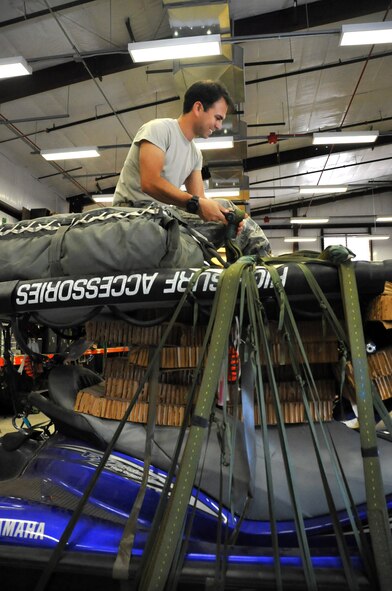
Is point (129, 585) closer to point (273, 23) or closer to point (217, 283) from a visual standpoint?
point (217, 283)

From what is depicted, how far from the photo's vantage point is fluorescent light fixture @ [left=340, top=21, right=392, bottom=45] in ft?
21.5

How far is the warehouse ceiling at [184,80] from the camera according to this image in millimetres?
7754

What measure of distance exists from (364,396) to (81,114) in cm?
1116

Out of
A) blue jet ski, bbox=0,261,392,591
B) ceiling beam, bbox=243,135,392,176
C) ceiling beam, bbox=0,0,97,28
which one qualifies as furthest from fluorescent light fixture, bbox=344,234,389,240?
blue jet ski, bbox=0,261,392,591

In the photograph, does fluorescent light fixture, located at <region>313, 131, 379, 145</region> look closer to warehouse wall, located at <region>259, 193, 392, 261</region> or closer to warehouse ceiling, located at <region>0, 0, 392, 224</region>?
warehouse ceiling, located at <region>0, 0, 392, 224</region>

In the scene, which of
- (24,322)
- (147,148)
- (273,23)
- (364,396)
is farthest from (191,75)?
(364,396)

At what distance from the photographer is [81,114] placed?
36.0 feet

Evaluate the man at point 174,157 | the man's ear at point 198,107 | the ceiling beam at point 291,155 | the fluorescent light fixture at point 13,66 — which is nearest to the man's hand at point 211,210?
the man at point 174,157

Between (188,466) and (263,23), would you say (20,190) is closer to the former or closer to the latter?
(263,23)

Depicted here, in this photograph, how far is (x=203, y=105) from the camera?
246cm

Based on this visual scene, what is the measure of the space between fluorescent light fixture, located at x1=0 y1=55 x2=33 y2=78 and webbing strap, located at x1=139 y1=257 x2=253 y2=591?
726cm

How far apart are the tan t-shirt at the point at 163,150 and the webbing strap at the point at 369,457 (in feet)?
4.02

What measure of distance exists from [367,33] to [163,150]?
242 inches

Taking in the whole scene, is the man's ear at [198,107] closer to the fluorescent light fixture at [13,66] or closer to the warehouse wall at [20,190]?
the fluorescent light fixture at [13,66]
